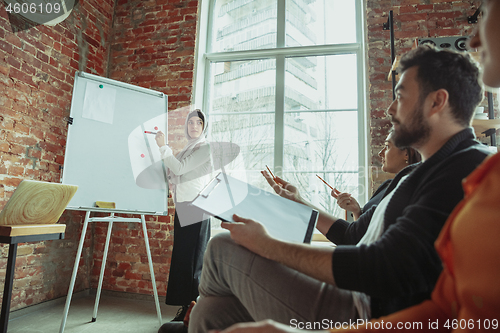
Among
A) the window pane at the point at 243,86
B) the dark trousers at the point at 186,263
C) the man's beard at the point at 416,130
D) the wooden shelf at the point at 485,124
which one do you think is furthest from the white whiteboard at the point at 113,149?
the wooden shelf at the point at 485,124

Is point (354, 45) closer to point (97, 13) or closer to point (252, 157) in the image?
point (252, 157)

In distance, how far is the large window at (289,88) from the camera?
2912 mm

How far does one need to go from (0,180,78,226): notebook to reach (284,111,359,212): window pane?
1.84 metres

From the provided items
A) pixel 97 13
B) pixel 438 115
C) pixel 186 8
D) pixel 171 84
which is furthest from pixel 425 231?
pixel 97 13

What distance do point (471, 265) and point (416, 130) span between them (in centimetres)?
57

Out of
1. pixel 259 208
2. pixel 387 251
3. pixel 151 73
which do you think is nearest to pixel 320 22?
pixel 151 73

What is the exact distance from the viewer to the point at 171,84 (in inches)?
122

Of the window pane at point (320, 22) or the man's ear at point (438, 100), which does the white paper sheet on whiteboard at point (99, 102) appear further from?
the man's ear at point (438, 100)

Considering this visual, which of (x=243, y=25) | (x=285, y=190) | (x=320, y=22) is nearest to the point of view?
(x=285, y=190)

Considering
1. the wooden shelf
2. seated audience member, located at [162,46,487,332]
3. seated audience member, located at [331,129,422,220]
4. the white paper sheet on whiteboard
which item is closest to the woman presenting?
the white paper sheet on whiteboard

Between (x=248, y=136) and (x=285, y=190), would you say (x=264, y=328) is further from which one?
(x=248, y=136)

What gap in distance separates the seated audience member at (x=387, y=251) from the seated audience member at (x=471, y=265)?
0.15 meters

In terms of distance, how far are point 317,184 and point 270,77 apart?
1.14 meters

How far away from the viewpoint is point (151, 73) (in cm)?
317
